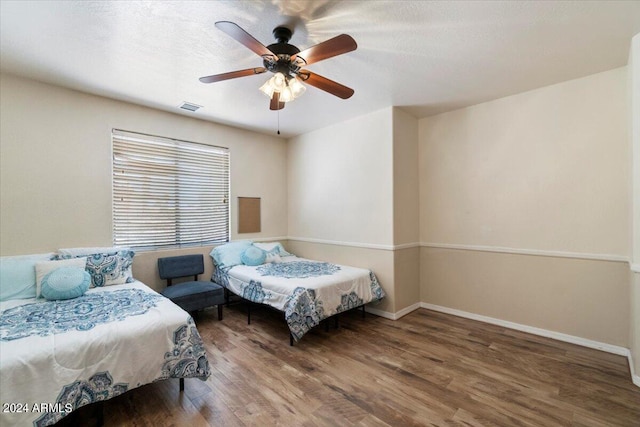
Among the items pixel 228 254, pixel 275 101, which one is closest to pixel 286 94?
pixel 275 101

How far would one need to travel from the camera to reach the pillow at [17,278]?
8.07 ft

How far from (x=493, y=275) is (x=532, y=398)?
1.62 m

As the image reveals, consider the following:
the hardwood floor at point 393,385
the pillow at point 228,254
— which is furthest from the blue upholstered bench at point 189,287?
the hardwood floor at point 393,385

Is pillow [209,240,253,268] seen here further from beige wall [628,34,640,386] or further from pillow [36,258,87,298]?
beige wall [628,34,640,386]

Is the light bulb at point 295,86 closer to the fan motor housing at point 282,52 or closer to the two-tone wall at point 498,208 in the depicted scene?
the fan motor housing at point 282,52

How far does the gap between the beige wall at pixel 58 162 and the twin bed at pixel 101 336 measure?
441mm

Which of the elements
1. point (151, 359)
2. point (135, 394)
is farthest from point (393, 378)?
point (135, 394)

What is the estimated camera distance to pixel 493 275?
3.44m

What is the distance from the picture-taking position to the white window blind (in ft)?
11.4

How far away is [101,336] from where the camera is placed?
1.78 meters

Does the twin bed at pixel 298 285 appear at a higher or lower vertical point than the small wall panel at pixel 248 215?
lower

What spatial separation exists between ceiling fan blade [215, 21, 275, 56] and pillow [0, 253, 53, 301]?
2893 mm

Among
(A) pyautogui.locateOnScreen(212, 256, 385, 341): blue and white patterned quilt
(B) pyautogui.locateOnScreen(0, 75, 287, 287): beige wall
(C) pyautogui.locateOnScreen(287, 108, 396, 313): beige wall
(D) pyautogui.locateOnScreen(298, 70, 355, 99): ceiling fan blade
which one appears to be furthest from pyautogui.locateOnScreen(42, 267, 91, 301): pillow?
(C) pyautogui.locateOnScreen(287, 108, 396, 313): beige wall

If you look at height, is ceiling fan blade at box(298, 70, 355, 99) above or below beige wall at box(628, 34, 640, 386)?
above
